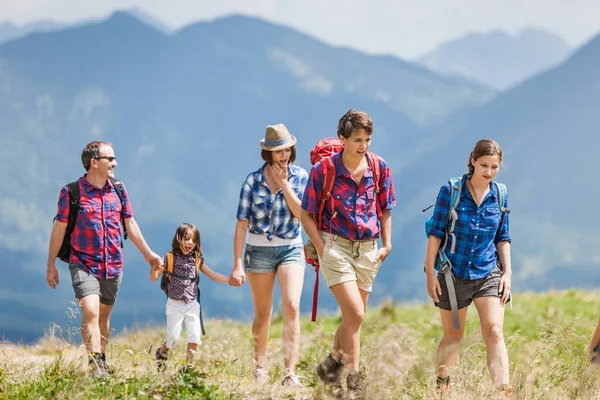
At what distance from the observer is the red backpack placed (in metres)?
Result: 6.14

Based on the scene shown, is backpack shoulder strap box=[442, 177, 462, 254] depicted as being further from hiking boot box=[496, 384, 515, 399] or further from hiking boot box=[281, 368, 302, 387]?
hiking boot box=[281, 368, 302, 387]

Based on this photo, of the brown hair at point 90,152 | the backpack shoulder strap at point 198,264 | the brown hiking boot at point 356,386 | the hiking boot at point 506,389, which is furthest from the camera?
the backpack shoulder strap at point 198,264

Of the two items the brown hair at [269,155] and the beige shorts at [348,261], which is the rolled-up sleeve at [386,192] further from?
the brown hair at [269,155]

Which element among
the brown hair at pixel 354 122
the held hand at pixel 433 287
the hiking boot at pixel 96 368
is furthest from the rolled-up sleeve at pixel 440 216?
the hiking boot at pixel 96 368

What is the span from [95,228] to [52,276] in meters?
0.56

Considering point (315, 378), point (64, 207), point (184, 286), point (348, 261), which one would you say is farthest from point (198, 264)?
point (348, 261)

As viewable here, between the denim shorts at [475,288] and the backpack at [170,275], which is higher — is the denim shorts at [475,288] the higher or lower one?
the lower one

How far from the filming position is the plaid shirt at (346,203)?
6.14 m

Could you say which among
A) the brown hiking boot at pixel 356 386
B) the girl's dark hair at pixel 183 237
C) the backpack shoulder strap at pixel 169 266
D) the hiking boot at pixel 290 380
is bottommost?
the brown hiking boot at pixel 356 386

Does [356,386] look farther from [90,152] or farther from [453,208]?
[90,152]

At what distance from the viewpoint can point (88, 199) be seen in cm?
702

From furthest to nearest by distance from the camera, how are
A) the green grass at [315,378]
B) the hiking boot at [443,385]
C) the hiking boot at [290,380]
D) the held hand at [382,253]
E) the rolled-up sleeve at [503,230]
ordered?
the hiking boot at [290,380], the held hand at [382,253], the rolled-up sleeve at [503,230], the hiking boot at [443,385], the green grass at [315,378]

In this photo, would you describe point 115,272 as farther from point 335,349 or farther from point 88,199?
point 335,349

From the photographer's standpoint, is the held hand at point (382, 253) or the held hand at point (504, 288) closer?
the held hand at point (504, 288)
